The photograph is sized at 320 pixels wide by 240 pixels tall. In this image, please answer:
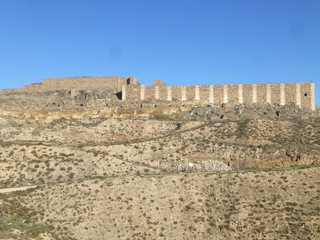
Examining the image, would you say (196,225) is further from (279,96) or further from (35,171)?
(279,96)

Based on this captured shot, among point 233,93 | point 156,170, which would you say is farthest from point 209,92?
point 156,170

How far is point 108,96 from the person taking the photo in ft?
175

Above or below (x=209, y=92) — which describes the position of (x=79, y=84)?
above

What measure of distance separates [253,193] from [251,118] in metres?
16.4

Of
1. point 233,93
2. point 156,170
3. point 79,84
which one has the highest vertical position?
point 79,84

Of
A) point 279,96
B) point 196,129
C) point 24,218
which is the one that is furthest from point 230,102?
point 24,218

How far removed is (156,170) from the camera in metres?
34.9

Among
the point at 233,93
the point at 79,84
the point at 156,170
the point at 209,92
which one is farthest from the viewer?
the point at 79,84

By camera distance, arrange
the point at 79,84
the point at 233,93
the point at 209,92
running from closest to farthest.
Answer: the point at 233,93, the point at 209,92, the point at 79,84

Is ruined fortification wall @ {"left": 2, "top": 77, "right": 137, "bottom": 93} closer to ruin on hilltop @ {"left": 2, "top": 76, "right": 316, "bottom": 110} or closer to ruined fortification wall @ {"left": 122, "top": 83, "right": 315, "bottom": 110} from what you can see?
ruin on hilltop @ {"left": 2, "top": 76, "right": 316, "bottom": 110}

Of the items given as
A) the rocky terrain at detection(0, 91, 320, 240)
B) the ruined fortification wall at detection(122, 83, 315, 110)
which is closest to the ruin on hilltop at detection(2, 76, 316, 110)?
the ruined fortification wall at detection(122, 83, 315, 110)

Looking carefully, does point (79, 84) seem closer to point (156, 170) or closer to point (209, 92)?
point (209, 92)

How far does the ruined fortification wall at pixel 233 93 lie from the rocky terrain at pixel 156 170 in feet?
6.11

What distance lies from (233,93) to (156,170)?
1844 cm
